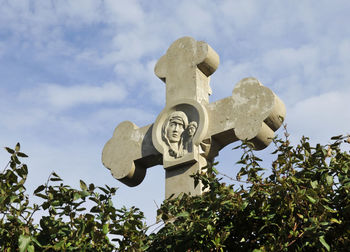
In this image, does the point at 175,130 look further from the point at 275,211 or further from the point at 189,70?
the point at 275,211

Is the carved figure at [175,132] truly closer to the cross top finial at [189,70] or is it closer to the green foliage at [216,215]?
the cross top finial at [189,70]

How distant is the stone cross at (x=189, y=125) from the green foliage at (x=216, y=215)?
155cm

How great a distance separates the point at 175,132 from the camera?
6.86m

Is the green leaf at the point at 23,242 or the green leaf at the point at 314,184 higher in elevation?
the green leaf at the point at 314,184

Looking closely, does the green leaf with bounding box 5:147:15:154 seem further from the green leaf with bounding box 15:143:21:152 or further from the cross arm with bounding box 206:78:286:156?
the cross arm with bounding box 206:78:286:156

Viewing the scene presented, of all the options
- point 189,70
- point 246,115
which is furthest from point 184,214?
point 189,70

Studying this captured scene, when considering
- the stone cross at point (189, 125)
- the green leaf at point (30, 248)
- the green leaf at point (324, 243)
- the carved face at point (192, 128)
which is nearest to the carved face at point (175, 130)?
the stone cross at point (189, 125)

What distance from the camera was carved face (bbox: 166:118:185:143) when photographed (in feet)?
22.4

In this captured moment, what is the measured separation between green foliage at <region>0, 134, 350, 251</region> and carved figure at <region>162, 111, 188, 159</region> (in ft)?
6.44

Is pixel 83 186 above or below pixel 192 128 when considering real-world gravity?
below

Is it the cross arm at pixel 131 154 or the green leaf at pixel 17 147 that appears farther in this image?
the cross arm at pixel 131 154

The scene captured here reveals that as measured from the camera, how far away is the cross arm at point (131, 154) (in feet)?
24.0

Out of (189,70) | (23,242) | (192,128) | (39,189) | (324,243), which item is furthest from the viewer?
(189,70)

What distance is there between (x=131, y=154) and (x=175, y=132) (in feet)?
2.75
